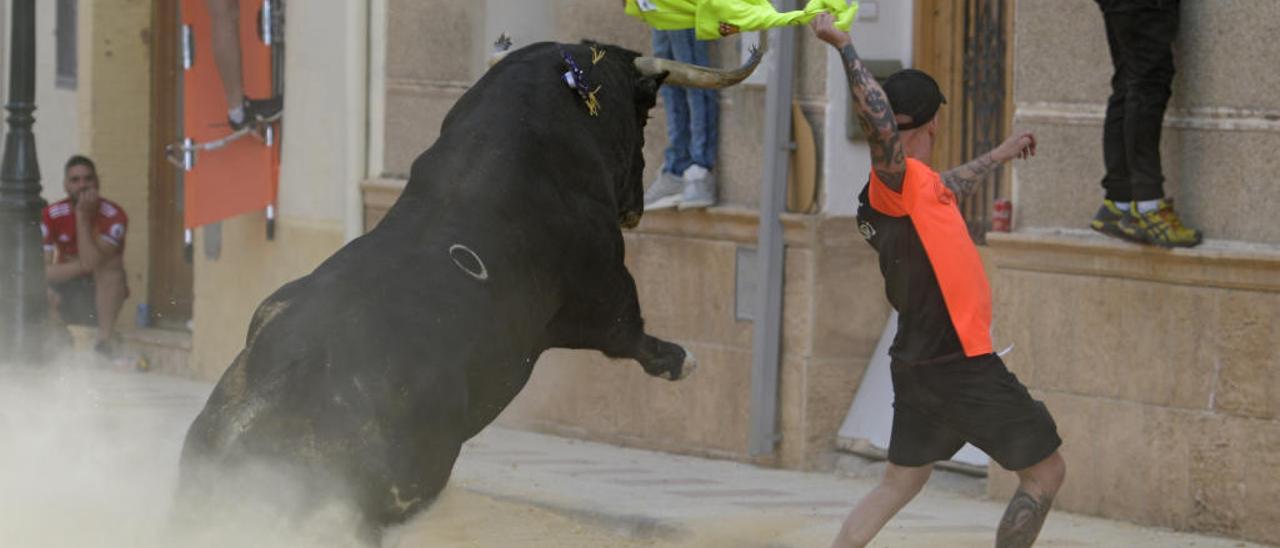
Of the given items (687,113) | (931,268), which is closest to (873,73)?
(687,113)

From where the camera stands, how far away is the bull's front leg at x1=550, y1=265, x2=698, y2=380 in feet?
25.8

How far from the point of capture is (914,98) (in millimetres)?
7762

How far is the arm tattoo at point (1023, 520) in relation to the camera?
7723mm

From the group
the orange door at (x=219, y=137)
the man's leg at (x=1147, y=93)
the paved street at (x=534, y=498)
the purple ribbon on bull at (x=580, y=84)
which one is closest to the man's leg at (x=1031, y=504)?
the paved street at (x=534, y=498)

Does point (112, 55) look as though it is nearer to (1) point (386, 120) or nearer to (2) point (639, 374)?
(1) point (386, 120)

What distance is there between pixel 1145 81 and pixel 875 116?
2.48m

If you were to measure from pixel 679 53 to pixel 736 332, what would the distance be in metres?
1.42

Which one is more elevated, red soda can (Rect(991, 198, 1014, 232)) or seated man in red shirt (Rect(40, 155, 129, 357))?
red soda can (Rect(991, 198, 1014, 232))

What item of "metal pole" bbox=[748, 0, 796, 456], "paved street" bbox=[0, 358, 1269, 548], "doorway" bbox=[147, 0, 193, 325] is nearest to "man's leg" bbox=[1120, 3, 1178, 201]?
"paved street" bbox=[0, 358, 1269, 548]

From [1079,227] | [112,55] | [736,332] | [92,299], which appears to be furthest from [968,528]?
[112,55]

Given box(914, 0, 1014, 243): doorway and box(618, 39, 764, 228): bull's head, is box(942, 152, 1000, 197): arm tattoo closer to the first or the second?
box(618, 39, 764, 228): bull's head

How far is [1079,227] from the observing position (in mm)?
10305

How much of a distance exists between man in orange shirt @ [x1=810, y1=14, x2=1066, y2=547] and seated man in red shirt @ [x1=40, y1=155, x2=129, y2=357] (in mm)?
9862

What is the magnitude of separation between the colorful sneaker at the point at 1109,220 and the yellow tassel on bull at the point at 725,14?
2015 mm
